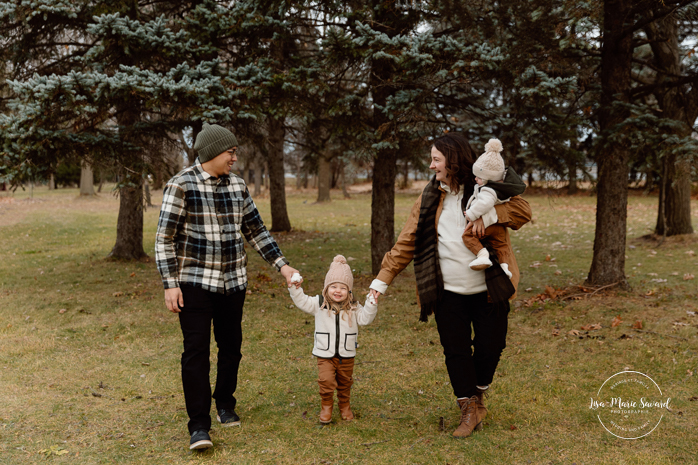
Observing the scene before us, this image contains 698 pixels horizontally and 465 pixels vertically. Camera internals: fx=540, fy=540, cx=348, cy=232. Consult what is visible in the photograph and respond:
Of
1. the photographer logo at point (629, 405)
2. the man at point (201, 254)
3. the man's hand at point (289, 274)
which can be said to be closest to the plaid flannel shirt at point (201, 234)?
the man at point (201, 254)

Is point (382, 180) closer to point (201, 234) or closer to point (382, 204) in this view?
point (382, 204)

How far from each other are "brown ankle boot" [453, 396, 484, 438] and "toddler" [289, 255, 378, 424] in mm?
839

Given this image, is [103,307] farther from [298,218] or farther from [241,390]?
[298,218]

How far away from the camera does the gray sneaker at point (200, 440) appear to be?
3.52m

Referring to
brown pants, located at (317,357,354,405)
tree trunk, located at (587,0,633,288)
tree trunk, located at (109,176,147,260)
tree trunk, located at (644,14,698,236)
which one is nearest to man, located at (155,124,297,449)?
brown pants, located at (317,357,354,405)

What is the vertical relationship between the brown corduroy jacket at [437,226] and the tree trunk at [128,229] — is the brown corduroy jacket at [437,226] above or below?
above

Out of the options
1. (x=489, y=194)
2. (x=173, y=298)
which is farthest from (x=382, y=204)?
(x=173, y=298)

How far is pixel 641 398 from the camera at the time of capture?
4355 mm

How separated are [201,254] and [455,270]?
1.72 m

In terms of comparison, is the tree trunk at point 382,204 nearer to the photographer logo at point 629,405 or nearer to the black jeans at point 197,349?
the photographer logo at point 629,405

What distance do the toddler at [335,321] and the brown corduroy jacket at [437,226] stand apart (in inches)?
11.4

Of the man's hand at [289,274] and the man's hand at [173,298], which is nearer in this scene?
the man's hand at [173,298]

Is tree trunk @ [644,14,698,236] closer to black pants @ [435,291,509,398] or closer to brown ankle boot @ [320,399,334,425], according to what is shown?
black pants @ [435,291,509,398]

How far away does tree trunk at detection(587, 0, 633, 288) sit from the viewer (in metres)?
7.07
